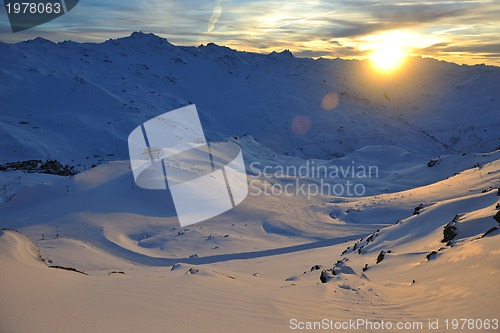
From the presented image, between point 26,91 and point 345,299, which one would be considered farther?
point 26,91

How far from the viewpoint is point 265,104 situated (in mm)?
58719

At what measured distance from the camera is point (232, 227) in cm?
1584

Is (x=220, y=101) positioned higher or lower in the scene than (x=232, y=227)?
higher

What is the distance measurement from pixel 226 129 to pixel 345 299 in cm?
4608

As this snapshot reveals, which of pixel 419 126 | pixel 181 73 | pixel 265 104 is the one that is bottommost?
pixel 419 126

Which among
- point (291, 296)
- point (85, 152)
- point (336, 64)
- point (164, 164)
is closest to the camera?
point (291, 296)

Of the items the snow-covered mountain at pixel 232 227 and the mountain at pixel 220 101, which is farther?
the mountain at pixel 220 101

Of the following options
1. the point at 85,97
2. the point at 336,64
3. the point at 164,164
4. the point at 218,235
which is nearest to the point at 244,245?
the point at 218,235

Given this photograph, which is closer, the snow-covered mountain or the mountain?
A: the snow-covered mountain

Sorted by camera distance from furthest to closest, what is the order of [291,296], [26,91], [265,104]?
1. [265,104]
2. [26,91]
3. [291,296]

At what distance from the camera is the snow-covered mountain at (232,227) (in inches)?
175

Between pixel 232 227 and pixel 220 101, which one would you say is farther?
pixel 220 101

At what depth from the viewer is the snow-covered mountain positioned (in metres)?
4.44

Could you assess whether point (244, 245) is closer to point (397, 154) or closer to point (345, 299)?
point (345, 299)
